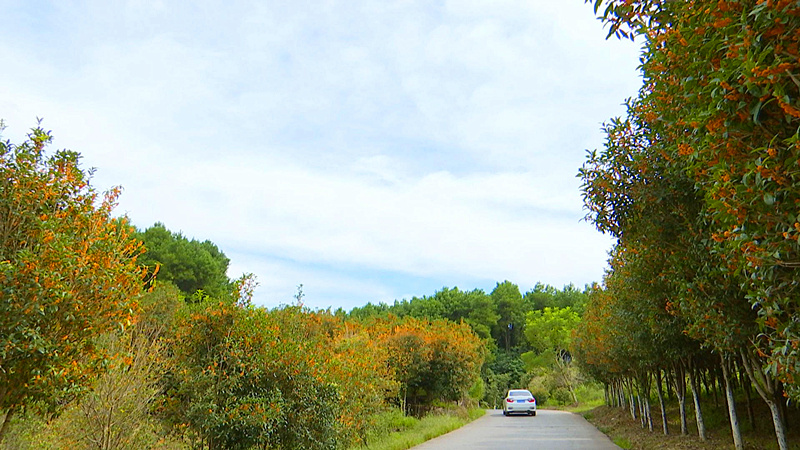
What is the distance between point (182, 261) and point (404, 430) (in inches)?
795

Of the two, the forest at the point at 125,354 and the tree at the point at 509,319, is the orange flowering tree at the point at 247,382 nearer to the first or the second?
the forest at the point at 125,354

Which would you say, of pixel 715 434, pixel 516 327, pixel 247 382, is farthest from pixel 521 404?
pixel 516 327

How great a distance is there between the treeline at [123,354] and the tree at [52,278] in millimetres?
12

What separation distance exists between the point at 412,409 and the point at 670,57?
2355cm

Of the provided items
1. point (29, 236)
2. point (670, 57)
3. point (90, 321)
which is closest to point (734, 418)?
point (670, 57)

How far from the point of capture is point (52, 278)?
4496 millimetres

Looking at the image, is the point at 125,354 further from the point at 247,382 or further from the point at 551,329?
the point at 551,329

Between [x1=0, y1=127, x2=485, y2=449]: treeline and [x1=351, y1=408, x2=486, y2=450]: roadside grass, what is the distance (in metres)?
0.68

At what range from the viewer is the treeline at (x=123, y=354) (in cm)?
467

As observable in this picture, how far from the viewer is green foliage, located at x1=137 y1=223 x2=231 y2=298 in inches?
1278

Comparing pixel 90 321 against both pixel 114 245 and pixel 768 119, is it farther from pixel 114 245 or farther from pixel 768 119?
pixel 768 119

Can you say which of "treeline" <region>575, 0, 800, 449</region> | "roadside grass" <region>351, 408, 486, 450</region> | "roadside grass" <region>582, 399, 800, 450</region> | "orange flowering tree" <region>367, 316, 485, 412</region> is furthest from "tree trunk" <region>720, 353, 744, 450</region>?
"orange flowering tree" <region>367, 316, 485, 412</region>

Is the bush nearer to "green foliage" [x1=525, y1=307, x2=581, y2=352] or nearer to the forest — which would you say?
"green foliage" [x1=525, y1=307, x2=581, y2=352]

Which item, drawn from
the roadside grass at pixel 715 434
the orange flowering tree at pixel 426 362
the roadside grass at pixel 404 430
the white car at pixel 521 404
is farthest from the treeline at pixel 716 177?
the white car at pixel 521 404
